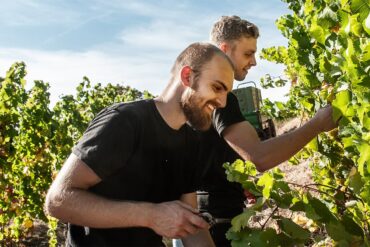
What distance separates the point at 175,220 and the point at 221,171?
1104 millimetres

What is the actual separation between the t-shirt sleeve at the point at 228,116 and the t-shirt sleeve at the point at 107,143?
0.76m

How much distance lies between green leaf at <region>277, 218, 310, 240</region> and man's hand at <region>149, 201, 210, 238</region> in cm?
28

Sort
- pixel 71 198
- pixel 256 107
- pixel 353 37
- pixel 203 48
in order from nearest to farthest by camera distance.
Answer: pixel 353 37 → pixel 71 198 → pixel 203 48 → pixel 256 107

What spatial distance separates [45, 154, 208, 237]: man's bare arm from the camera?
156 cm

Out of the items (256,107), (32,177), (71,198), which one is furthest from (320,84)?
(256,107)

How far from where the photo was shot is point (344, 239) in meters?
1.35

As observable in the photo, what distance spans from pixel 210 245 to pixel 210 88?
2.55 ft

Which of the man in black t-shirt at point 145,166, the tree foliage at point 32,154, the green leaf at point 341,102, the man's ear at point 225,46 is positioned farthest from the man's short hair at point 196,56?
the tree foliage at point 32,154

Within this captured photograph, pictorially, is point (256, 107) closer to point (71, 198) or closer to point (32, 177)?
point (32, 177)

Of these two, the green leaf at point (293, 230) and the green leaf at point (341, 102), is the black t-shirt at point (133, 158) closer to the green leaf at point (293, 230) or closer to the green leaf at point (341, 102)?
the green leaf at point (293, 230)

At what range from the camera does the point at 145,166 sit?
6.50ft

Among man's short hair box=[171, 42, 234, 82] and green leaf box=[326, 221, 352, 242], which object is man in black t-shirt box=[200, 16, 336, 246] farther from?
green leaf box=[326, 221, 352, 242]

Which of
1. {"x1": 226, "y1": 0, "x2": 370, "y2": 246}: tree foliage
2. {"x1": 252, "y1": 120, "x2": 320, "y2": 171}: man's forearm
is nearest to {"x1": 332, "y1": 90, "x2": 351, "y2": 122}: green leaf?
{"x1": 226, "y1": 0, "x2": 370, "y2": 246}: tree foliage

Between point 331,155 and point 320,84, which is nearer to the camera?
point 320,84
